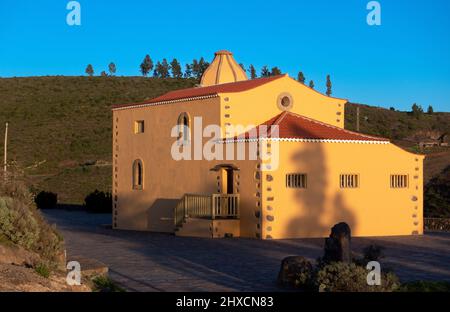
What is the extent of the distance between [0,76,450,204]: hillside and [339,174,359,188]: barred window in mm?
20719

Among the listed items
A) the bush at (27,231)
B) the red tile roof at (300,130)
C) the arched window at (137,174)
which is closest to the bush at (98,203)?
the arched window at (137,174)

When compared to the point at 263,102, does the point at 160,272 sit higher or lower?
lower

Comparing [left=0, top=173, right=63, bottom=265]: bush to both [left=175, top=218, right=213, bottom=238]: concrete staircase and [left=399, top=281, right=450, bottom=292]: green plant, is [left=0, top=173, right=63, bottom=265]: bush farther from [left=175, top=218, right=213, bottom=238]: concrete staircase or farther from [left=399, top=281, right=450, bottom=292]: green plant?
[left=175, top=218, right=213, bottom=238]: concrete staircase

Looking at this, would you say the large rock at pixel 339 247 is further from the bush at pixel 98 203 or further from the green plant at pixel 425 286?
the bush at pixel 98 203

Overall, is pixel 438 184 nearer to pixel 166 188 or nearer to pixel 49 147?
pixel 166 188

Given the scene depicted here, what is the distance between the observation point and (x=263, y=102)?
26.9 m

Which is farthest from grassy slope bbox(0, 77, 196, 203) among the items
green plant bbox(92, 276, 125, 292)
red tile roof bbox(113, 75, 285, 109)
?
green plant bbox(92, 276, 125, 292)

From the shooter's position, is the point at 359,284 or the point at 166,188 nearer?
the point at 359,284

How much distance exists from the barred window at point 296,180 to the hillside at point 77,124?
22.3m

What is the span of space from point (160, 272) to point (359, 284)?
16.3 ft

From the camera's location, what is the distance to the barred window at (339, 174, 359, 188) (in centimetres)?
2573

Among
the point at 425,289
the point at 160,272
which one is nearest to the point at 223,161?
the point at 160,272

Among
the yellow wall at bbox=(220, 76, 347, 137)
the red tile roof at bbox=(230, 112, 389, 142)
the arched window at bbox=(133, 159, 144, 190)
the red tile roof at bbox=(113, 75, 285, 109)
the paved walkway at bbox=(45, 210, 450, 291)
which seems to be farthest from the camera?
the arched window at bbox=(133, 159, 144, 190)

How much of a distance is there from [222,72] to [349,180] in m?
9.08
